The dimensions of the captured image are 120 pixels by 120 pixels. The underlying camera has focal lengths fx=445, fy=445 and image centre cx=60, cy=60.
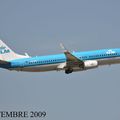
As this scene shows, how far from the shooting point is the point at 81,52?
11769 centimetres

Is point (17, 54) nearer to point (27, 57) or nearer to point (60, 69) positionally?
point (27, 57)

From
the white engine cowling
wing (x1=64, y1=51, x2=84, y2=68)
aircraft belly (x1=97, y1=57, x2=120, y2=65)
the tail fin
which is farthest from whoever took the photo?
the tail fin

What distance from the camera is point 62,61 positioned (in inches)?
4481

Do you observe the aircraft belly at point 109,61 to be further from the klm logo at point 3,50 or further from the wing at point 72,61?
the klm logo at point 3,50

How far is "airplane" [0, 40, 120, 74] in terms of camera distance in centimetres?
11150

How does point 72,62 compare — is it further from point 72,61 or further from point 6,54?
point 6,54

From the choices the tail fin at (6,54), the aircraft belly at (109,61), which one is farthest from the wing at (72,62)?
the tail fin at (6,54)

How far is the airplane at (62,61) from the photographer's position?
112 m

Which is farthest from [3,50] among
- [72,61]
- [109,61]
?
[109,61]

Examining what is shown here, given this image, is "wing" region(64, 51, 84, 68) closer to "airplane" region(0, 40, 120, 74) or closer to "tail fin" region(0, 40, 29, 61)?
"airplane" region(0, 40, 120, 74)

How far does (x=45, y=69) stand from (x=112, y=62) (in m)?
17.7

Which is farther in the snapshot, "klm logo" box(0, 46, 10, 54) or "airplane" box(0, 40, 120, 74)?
"klm logo" box(0, 46, 10, 54)

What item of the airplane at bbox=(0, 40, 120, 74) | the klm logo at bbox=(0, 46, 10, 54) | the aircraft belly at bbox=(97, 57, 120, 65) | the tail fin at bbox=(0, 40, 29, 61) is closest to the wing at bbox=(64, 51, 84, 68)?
the airplane at bbox=(0, 40, 120, 74)

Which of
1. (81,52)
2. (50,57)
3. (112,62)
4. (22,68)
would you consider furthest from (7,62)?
(112,62)
